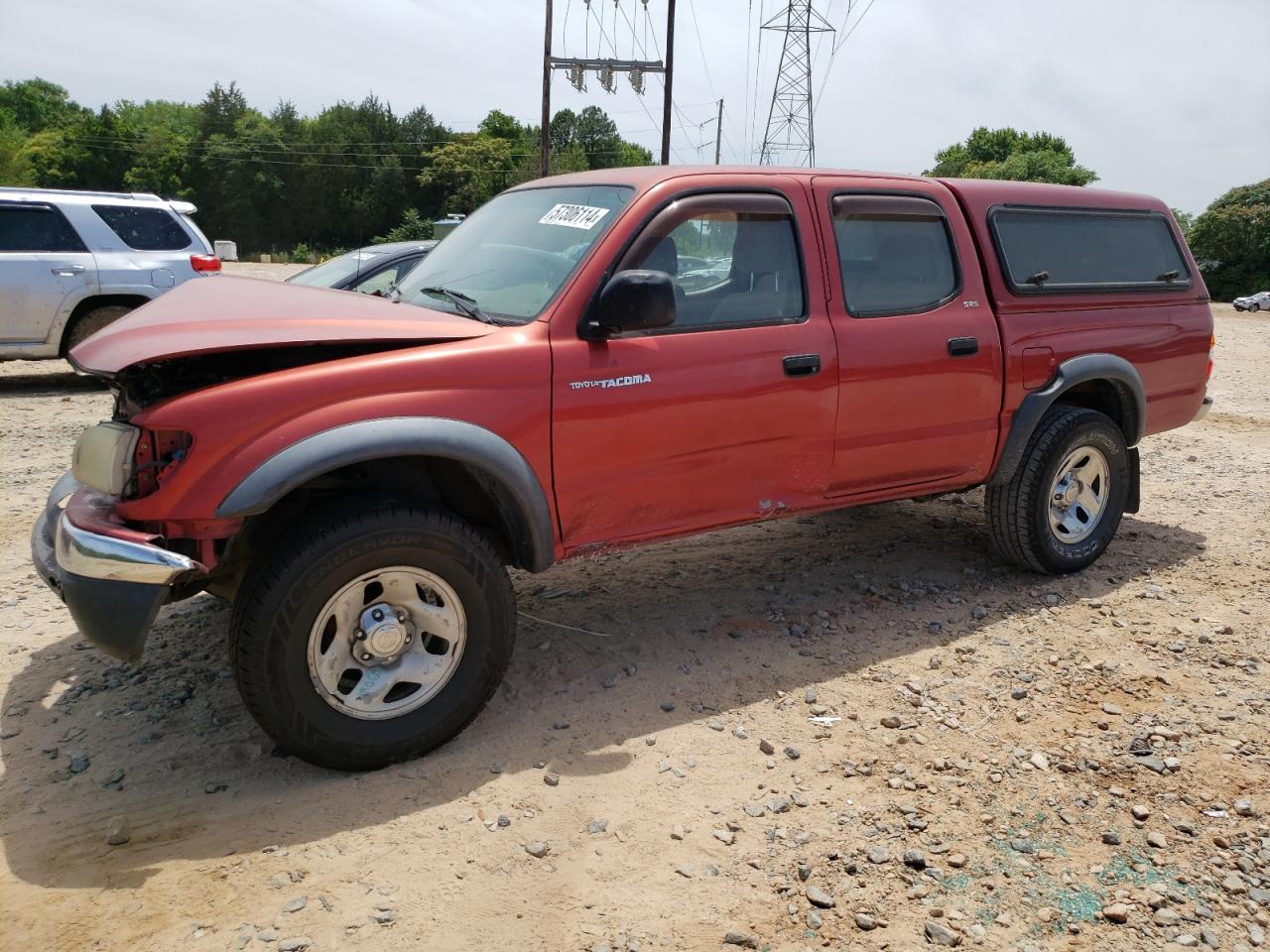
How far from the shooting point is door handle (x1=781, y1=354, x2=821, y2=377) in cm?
390

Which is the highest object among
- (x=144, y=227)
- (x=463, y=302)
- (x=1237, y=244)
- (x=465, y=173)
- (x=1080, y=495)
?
(x=465, y=173)

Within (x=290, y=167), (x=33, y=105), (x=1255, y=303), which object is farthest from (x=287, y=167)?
(x=1255, y=303)

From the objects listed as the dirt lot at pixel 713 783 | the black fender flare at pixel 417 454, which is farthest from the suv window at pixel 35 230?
the black fender flare at pixel 417 454

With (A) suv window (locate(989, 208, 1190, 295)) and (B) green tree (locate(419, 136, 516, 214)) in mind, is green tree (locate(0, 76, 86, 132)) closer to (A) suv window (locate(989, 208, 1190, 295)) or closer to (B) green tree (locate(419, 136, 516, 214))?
(B) green tree (locate(419, 136, 516, 214))

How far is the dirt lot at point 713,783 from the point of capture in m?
2.64

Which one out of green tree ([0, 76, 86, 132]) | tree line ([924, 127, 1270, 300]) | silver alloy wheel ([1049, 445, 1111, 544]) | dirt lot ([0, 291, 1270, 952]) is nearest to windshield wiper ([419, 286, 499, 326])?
dirt lot ([0, 291, 1270, 952])

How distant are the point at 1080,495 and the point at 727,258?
8.24 feet

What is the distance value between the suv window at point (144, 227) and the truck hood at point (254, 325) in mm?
6982

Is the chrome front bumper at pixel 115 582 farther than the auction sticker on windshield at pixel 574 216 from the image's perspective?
No

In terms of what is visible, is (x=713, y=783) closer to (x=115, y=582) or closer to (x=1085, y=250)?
(x=115, y=582)

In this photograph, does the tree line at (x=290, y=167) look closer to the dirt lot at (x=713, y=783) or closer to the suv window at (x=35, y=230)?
the suv window at (x=35, y=230)

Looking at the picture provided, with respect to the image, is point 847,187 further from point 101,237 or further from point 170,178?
point 170,178

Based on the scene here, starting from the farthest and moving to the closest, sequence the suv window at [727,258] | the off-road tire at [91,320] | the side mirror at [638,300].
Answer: the off-road tire at [91,320] < the suv window at [727,258] < the side mirror at [638,300]

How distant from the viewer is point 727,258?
13.0 feet
